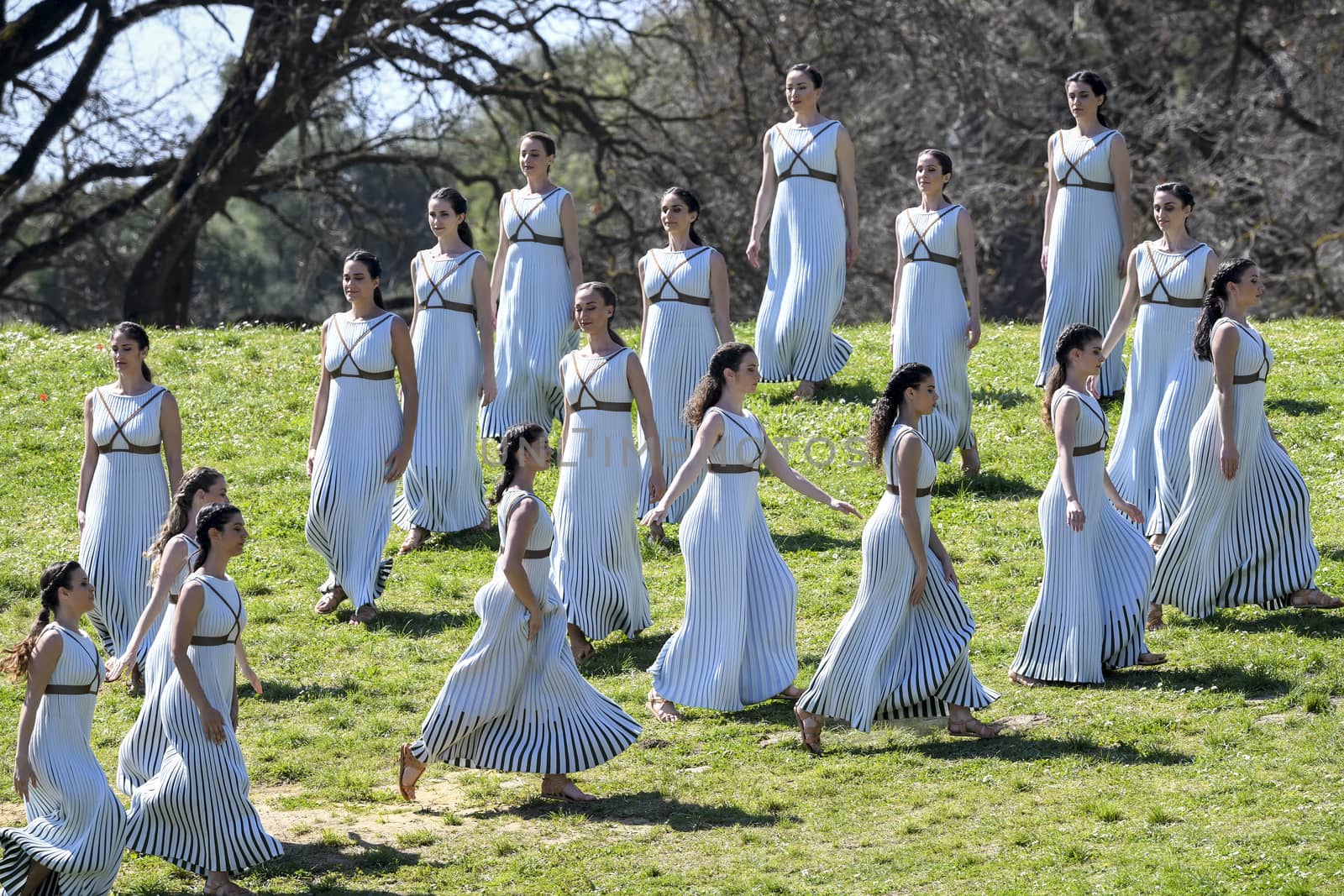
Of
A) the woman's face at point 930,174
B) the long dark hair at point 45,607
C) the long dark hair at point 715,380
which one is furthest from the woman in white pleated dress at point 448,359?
the long dark hair at point 45,607

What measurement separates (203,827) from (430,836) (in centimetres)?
107

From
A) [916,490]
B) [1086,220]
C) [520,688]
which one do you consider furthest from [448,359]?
[1086,220]

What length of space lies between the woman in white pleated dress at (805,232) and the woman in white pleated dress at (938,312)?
1.14m

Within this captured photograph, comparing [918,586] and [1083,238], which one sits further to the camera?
[1083,238]

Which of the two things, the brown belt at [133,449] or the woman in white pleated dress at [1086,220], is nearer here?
the brown belt at [133,449]

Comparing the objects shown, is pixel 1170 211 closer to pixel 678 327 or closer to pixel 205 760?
pixel 678 327

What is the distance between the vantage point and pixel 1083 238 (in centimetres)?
1348

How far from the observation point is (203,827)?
7359 millimetres

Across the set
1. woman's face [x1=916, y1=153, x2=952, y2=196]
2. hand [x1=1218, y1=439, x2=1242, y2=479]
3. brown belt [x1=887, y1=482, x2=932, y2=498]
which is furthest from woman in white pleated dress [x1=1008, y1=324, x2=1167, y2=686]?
woman's face [x1=916, y1=153, x2=952, y2=196]

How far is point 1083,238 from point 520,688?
6776mm

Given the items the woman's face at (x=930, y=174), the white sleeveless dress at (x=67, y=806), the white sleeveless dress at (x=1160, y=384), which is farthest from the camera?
the woman's face at (x=930, y=174)

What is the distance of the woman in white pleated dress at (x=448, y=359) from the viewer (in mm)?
12219

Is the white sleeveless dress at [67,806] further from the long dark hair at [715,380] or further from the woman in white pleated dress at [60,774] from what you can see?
the long dark hair at [715,380]

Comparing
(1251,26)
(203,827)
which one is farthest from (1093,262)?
(1251,26)
